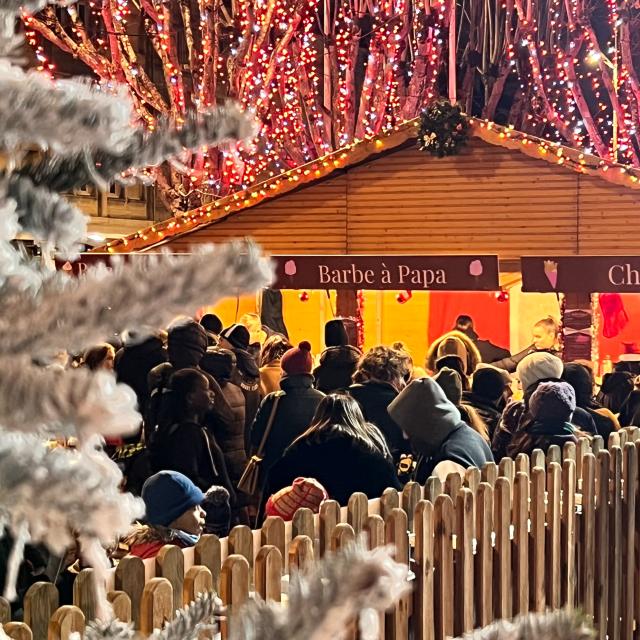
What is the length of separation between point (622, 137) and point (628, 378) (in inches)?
774

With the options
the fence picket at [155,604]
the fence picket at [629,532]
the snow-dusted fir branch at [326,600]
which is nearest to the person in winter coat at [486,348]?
the fence picket at [629,532]

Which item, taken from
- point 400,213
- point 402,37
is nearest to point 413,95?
point 402,37

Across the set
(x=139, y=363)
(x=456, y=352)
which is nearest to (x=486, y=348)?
(x=456, y=352)

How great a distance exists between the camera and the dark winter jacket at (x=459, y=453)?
228 inches

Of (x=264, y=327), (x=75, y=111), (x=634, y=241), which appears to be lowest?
(x=264, y=327)

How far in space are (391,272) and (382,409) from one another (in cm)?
445

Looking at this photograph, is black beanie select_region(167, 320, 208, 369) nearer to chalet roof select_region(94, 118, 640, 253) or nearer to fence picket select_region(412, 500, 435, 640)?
fence picket select_region(412, 500, 435, 640)

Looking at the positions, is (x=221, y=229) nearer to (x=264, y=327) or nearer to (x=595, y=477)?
(x=264, y=327)

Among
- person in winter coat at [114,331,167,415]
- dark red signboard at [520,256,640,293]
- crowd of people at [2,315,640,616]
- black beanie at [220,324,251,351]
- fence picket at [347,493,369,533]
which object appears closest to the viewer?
fence picket at [347,493,369,533]

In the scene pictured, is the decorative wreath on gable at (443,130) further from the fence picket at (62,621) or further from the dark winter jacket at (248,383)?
the fence picket at (62,621)

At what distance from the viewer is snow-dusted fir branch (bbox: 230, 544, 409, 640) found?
2.89ft

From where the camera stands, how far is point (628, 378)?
9266mm

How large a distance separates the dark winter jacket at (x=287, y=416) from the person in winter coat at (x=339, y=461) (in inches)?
50.8

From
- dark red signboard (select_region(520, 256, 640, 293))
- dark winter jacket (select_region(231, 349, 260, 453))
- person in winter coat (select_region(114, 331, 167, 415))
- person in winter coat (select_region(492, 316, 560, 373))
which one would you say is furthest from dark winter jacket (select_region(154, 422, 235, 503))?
person in winter coat (select_region(492, 316, 560, 373))
